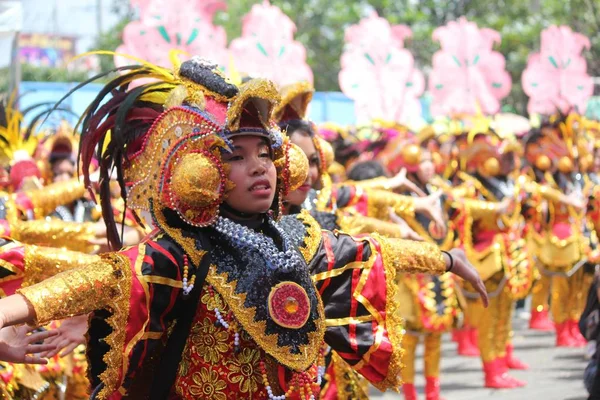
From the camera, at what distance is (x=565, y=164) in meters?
11.1

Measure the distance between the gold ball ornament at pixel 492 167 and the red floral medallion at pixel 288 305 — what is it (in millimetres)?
6649

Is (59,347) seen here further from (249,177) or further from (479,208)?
(479,208)

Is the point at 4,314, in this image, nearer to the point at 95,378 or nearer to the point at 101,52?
the point at 95,378

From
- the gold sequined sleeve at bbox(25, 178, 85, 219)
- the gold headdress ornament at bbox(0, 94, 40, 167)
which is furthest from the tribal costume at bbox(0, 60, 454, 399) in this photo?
the gold headdress ornament at bbox(0, 94, 40, 167)

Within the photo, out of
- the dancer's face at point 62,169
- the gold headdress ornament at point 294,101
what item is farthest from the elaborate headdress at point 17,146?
the gold headdress ornament at point 294,101

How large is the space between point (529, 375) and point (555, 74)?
593 cm

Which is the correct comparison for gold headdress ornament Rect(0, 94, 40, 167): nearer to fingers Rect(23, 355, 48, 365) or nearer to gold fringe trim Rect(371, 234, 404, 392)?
fingers Rect(23, 355, 48, 365)

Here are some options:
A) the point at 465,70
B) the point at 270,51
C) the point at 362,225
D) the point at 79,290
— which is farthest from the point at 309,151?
the point at 465,70

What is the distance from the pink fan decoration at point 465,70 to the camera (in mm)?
13539

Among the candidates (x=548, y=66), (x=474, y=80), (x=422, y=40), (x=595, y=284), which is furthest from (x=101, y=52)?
(x=422, y=40)

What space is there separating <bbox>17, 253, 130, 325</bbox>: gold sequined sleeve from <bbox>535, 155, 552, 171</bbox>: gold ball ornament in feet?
28.2

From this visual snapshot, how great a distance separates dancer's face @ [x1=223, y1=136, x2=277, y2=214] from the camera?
10.8 feet

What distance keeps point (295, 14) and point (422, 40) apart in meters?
6.06

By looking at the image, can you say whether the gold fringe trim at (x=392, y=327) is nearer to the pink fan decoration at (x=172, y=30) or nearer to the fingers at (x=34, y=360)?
the fingers at (x=34, y=360)
